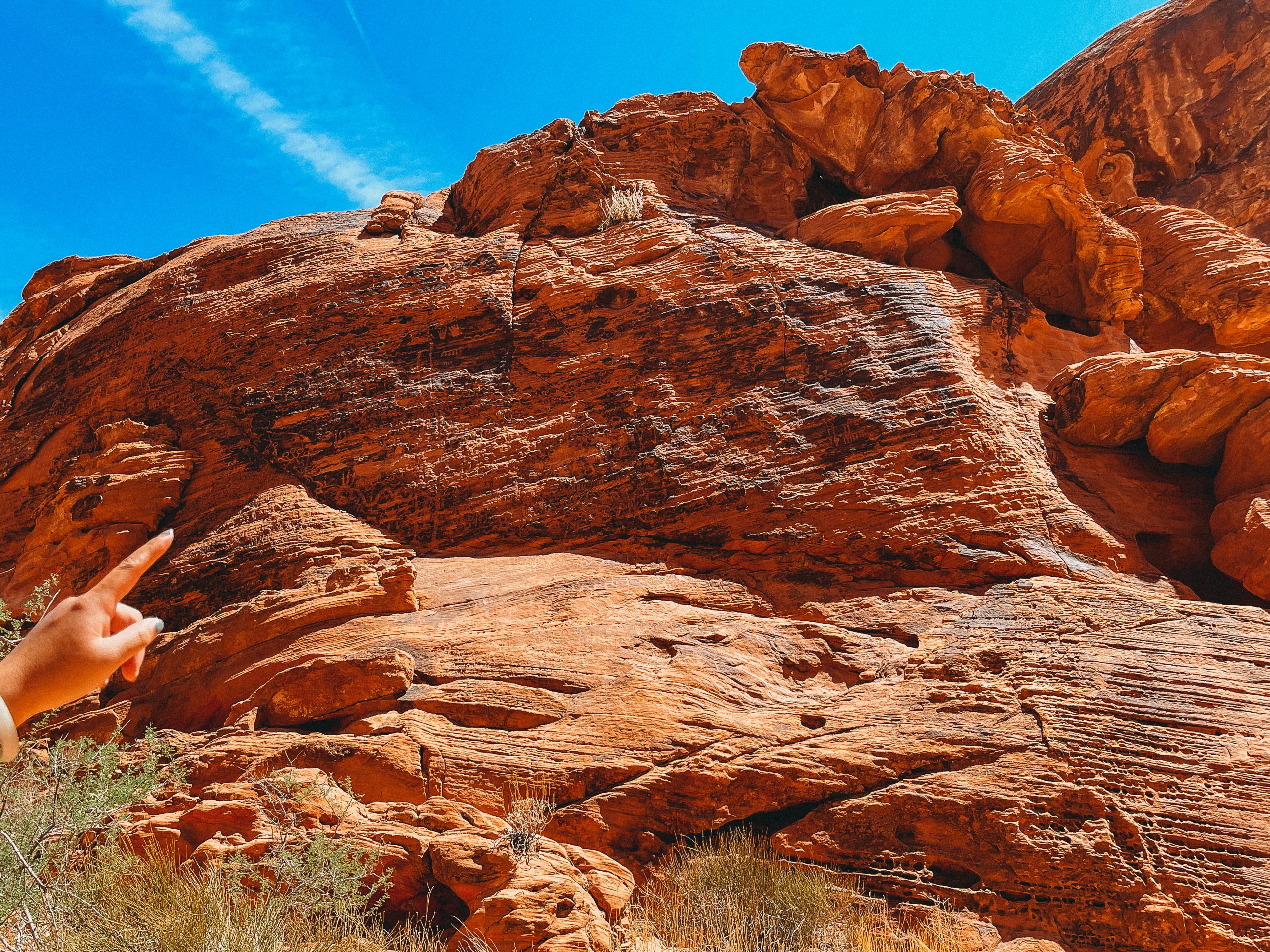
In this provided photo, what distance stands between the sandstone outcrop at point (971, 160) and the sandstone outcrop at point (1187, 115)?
6.01 m

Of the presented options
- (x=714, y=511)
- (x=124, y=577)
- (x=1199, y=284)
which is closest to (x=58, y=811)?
(x=124, y=577)

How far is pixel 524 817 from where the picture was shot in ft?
19.3

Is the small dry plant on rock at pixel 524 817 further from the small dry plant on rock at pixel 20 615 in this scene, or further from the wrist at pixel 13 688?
the wrist at pixel 13 688

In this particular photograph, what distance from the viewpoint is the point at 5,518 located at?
10.6 metres

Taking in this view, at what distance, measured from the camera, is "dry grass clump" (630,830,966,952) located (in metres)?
5.19

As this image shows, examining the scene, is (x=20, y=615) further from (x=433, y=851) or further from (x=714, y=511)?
(x=714, y=511)

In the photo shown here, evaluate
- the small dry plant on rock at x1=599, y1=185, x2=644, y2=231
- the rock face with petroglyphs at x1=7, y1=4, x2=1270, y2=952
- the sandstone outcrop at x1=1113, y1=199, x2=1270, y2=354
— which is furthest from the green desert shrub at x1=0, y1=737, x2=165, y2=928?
the sandstone outcrop at x1=1113, y1=199, x2=1270, y2=354

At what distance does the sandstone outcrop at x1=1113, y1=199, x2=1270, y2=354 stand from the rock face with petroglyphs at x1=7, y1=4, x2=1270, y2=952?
0.24ft

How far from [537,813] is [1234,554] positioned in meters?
7.21

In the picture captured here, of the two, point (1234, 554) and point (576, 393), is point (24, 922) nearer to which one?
point (576, 393)

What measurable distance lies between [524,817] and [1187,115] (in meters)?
20.2

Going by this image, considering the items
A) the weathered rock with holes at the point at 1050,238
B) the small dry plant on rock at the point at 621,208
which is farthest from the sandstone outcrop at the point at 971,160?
the small dry plant on rock at the point at 621,208

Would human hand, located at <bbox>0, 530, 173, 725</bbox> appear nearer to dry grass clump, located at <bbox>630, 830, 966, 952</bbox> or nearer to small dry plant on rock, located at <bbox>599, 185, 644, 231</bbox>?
dry grass clump, located at <bbox>630, 830, 966, 952</bbox>

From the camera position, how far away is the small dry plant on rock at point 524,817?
5.36 metres
